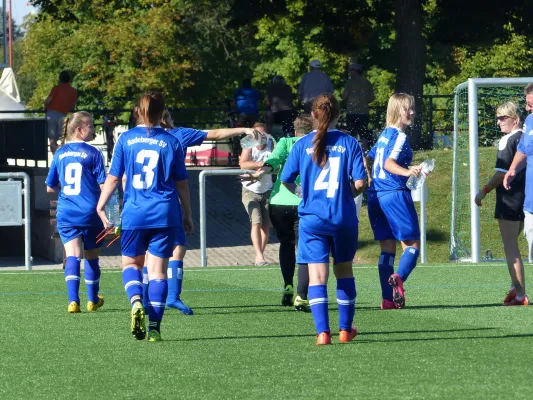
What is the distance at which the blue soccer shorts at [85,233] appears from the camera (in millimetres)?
11156

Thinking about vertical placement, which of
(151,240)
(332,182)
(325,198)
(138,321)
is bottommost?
(138,321)

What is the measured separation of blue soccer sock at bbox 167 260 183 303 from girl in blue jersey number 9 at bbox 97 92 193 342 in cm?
182

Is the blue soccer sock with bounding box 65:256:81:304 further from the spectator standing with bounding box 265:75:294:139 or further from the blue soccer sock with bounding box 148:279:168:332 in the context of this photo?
the spectator standing with bounding box 265:75:294:139

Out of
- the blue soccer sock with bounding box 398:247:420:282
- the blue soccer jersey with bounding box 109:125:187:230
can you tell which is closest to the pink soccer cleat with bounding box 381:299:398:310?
the blue soccer sock with bounding box 398:247:420:282

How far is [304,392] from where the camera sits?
6730mm

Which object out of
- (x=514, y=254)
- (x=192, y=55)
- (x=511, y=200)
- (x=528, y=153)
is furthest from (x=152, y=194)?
(x=192, y=55)

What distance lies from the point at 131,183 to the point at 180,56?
45.8m

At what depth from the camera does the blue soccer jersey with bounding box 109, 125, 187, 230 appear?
29.0ft

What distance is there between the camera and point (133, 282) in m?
9.00

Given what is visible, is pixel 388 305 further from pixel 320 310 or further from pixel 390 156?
pixel 320 310

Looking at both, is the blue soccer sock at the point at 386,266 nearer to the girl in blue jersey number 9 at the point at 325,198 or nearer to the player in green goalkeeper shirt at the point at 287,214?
the player in green goalkeeper shirt at the point at 287,214

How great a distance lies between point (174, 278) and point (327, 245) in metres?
2.43

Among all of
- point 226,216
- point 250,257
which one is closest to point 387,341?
point 250,257

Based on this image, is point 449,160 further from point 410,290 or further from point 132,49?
point 132,49
